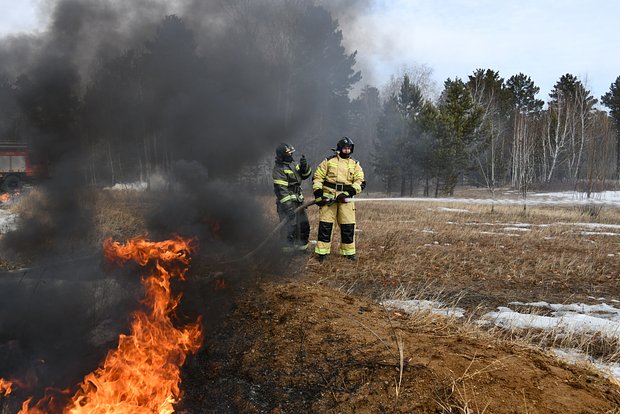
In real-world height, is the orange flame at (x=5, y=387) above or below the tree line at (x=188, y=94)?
below

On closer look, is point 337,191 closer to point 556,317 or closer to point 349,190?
point 349,190

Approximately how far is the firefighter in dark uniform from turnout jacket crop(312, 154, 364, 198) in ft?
1.31

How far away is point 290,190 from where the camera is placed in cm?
750

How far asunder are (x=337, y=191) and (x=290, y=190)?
3.50 ft

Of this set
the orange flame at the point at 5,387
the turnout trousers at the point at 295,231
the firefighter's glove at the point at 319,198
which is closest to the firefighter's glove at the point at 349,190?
the firefighter's glove at the point at 319,198

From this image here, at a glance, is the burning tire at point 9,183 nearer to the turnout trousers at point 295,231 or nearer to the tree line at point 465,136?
the turnout trousers at point 295,231

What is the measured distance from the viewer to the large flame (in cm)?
286

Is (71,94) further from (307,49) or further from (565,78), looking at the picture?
(565,78)

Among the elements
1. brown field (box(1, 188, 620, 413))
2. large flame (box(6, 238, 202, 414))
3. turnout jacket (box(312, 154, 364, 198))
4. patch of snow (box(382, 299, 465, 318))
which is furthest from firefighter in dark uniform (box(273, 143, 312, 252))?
large flame (box(6, 238, 202, 414))

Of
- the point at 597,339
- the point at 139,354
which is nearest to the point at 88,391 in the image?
the point at 139,354

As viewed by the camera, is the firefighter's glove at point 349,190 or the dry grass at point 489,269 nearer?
the dry grass at point 489,269

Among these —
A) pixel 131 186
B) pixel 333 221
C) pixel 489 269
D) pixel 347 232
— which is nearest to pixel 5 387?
pixel 333 221

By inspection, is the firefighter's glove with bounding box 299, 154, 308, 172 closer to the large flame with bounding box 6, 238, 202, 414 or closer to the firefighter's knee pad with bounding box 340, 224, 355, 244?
the firefighter's knee pad with bounding box 340, 224, 355, 244

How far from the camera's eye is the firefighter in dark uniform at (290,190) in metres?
7.21
